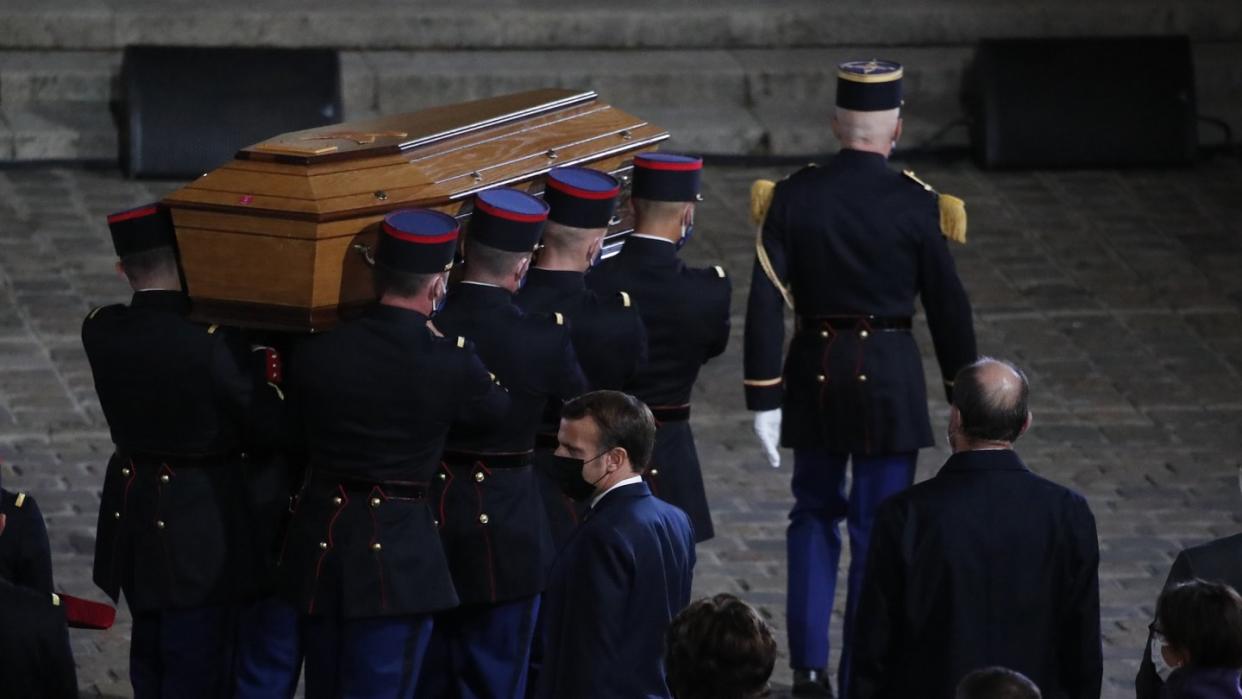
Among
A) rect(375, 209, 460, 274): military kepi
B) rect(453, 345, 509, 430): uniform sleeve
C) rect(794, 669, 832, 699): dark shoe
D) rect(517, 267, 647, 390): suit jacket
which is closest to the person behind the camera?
rect(375, 209, 460, 274): military kepi

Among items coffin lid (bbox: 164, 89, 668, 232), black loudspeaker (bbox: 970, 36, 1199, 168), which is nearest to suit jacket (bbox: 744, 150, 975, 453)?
coffin lid (bbox: 164, 89, 668, 232)

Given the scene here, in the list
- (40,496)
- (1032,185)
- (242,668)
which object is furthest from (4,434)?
(1032,185)

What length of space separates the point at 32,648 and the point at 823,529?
2.70 m

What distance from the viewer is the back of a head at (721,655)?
3.80 metres

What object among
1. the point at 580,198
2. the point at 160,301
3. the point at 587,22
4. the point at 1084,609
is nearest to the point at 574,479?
the point at 580,198

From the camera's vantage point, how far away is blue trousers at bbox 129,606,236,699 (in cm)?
551

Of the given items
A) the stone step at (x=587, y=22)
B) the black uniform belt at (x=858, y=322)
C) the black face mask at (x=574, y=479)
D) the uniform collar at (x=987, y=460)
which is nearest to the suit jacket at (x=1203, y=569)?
the uniform collar at (x=987, y=460)

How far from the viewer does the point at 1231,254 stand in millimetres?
10695

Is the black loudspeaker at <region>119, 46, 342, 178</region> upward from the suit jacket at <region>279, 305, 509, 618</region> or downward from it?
downward

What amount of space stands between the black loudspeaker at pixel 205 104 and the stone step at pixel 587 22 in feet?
2.52

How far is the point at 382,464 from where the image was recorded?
5.07 m

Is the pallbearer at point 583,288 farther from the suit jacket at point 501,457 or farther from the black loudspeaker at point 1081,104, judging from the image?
the black loudspeaker at point 1081,104

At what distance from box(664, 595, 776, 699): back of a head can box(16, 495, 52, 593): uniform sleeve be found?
179 cm

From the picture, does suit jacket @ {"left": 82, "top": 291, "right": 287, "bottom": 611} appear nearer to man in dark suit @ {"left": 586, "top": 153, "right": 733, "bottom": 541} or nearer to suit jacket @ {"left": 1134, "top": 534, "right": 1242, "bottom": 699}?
man in dark suit @ {"left": 586, "top": 153, "right": 733, "bottom": 541}
